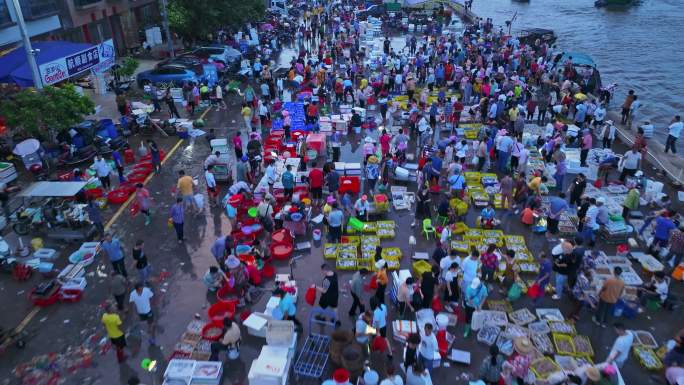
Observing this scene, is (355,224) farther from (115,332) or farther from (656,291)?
(656,291)

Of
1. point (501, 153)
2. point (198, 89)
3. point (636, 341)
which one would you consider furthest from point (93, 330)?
point (198, 89)

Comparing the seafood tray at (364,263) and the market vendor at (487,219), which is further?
the market vendor at (487,219)

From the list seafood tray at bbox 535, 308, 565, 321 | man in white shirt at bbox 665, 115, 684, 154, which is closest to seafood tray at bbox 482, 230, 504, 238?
seafood tray at bbox 535, 308, 565, 321

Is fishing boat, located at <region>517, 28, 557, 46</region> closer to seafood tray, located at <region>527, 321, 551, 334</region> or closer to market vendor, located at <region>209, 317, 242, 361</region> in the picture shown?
seafood tray, located at <region>527, 321, 551, 334</region>

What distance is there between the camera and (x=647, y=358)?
9336mm

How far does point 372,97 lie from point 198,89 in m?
9.07

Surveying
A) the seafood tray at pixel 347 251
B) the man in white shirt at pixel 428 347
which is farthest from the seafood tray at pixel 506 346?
the seafood tray at pixel 347 251

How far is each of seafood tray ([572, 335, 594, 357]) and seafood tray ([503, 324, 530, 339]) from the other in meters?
0.97

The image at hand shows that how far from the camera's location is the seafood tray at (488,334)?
388 inches

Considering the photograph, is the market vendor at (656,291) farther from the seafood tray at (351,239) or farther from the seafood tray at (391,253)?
the seafood tray at (351,239)

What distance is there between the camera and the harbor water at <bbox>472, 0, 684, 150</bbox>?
3241cm

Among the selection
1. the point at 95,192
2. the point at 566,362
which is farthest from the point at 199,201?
the point at 566,362

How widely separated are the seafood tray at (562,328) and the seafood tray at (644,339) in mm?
1258

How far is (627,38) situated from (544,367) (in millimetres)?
54132
